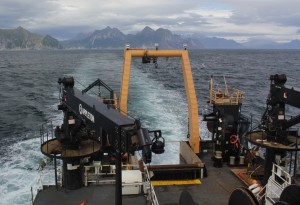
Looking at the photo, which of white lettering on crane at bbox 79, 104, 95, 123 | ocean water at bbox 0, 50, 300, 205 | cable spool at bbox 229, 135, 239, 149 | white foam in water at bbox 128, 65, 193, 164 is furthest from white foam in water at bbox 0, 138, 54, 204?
cable spool at bbox 229, 135, 239, 149

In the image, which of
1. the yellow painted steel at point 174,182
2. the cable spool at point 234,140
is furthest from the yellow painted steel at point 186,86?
the yellow painted steel at point 174,182

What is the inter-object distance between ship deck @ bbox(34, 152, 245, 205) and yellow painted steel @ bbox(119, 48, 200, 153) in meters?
1.96

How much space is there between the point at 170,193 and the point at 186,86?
9.28 m

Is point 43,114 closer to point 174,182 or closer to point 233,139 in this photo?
point 233,139

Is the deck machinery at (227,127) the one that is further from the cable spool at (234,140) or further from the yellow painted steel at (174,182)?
the yellow painted steel at (174,182)

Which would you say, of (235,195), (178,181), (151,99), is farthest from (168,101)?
(235,195)

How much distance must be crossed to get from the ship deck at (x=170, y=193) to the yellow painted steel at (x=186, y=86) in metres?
1.96

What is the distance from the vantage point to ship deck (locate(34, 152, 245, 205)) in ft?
48.9

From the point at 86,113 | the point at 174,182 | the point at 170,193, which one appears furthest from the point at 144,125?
the point at 86,113

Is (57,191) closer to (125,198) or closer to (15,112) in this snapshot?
(125,198)

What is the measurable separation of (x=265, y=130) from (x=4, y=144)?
23.8 m

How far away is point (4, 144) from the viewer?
3164cm

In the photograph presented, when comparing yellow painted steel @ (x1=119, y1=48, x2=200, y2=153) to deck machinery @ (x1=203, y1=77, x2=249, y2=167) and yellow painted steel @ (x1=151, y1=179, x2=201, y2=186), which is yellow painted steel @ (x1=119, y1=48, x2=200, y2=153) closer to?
deck machinery @ (x1=203, y1=77, x2=249, y2=167)

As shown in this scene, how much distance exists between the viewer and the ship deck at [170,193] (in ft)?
48.9
